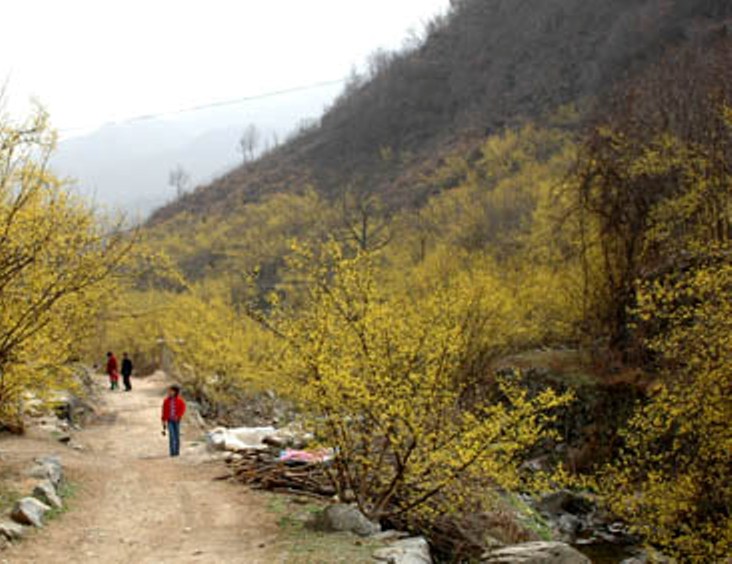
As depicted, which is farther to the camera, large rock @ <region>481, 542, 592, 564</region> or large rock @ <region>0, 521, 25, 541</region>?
large rock @ <region>481, 542, 592, 564</region>

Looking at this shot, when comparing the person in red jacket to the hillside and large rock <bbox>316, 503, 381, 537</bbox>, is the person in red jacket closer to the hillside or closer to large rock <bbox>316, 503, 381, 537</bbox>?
large rock <bbox>316, 503, 381, 537</bbox>

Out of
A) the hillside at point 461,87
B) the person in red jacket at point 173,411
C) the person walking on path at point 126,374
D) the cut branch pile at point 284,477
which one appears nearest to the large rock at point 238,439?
the person in red jacket at point 173,411

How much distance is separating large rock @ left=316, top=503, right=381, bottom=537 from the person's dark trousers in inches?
213

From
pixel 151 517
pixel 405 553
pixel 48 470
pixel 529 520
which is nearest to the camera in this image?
pixel 405 553

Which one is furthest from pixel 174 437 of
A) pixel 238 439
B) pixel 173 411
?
pixel 238 439

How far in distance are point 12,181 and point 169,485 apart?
16.5 feet

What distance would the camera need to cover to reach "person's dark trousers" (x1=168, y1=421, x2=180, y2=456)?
12841 millimetres

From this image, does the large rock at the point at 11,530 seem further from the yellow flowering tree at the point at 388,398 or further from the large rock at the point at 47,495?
the yellow flowering tree at the point at 388,398

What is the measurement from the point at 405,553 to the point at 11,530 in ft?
14.3

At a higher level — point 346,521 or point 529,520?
point 346,521

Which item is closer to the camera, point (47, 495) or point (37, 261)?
point (47, 495)

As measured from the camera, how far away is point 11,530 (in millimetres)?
7621

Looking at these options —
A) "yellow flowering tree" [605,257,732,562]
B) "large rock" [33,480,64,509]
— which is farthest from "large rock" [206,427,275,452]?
"yellow flowering tree" [605,257,732,562]

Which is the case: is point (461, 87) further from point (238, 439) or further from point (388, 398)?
point (388, 398)
